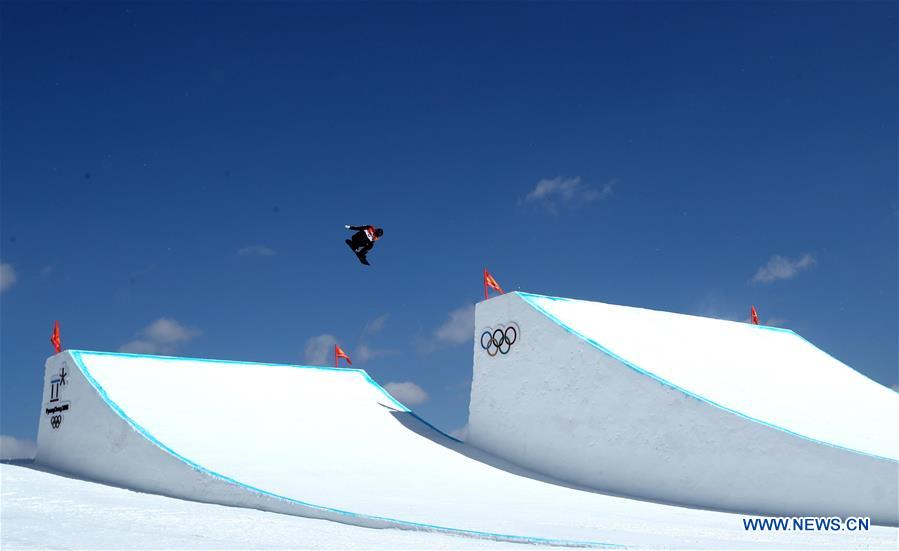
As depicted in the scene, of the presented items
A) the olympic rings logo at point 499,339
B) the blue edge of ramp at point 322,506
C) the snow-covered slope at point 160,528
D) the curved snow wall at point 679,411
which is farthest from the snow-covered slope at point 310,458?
the olympic rings logo at point 499,339

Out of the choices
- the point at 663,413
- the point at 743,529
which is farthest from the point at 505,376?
the point at 743,529

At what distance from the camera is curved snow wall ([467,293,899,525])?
12430 millimetres

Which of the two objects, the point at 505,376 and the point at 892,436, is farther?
the point at 505,376

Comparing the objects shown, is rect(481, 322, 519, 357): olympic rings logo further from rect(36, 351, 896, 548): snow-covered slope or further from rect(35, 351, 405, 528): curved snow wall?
rect(35, 351, 405, 528): curved snow wall

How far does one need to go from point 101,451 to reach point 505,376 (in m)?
8.23

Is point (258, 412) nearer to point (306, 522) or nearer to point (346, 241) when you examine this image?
point (346, 241)

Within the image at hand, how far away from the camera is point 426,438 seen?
17.9 m

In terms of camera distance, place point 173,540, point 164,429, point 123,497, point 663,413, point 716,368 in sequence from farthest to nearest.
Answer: point 716,368, point 164,429, point 663,413, point 123,497, point 173,540

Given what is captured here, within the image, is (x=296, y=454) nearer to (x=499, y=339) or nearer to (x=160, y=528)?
(x=499, y=339)

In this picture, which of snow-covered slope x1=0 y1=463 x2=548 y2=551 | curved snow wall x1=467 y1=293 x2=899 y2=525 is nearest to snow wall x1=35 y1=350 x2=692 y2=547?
snow-covered slope x1=0 y1=463 x2=548 y2=551

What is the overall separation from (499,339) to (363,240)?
391cm

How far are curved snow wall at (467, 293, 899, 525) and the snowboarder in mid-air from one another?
3517mm

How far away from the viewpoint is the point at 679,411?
13.8 m

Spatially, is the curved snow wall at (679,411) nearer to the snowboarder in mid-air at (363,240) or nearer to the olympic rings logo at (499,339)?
the olympic rings logo at (499,339)
